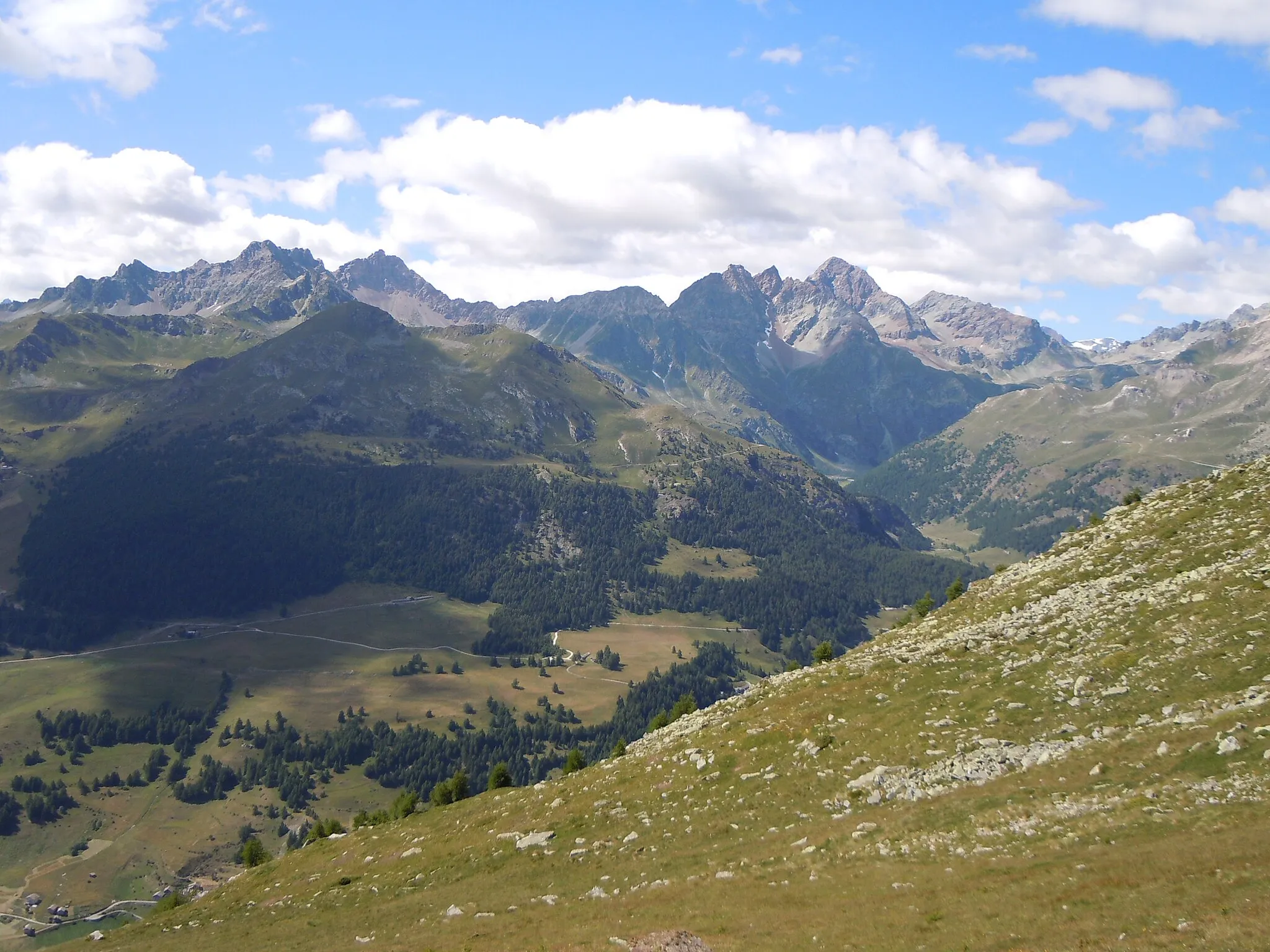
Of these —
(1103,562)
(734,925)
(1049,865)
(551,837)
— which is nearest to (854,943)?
(734,925)

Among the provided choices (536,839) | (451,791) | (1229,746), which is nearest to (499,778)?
(451,791)

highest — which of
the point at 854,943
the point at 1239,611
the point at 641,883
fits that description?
the point at 1239,611

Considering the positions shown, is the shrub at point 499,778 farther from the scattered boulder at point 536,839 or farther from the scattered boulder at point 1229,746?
the scattered boulder at point 1229,746

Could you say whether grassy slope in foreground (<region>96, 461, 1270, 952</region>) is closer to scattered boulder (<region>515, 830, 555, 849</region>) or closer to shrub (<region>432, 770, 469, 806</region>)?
scattered boulder (<region>515, 830, 555, 849</region>)

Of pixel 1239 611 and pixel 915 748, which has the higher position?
pixel 1239 611

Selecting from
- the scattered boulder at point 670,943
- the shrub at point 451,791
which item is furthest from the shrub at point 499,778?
the scattered boulder at point 670,943

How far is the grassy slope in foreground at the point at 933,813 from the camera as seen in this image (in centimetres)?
3469

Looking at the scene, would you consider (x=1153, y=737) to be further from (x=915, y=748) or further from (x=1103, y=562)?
(x=1103, y=562)

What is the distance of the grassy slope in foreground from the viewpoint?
114ft

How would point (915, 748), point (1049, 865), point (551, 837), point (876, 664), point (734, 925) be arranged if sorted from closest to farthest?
point (1049, 865), point (734, 925), point (915, 748), point (551, 837), point (876, 664)

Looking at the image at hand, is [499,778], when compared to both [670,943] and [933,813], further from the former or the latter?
[670,943]

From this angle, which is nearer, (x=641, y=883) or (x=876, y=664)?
(x=641, y=883)

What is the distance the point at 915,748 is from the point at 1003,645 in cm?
1941

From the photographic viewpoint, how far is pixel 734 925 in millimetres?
39375
